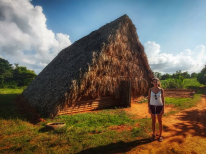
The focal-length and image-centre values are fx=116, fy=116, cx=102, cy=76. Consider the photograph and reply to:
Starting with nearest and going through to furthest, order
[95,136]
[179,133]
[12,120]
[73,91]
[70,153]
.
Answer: [70,153] → [95,136] → [179,133] → [12,120] → [73,91]

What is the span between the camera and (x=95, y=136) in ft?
11.7

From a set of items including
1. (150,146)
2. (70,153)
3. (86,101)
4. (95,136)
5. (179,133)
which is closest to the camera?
(70,153)

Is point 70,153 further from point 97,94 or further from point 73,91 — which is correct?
point 97,94

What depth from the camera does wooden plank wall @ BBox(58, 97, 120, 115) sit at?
20.6 feet

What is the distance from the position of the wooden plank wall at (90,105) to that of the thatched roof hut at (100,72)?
15.3 inches

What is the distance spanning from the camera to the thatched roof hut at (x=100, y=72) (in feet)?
18.9

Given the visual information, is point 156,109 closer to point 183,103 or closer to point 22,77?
point 183,103

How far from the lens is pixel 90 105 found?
23.4ft

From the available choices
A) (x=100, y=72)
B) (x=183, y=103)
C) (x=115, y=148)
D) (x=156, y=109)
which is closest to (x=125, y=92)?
(x=100, y=72)

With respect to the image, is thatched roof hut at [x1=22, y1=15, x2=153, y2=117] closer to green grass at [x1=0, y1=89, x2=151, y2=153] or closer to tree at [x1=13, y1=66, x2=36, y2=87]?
green grass at [x1=0, y1=89, x2=151, y2=153]

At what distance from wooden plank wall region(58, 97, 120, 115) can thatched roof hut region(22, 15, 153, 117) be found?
39 centimetres

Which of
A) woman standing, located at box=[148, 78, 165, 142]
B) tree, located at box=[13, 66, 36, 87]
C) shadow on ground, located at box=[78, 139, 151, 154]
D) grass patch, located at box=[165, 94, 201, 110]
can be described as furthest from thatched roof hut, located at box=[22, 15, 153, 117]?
tree, located at box=[13, 66, 36, 87]

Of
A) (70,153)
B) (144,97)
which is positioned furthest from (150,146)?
(144,97)

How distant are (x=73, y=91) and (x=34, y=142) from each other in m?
2.66
